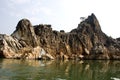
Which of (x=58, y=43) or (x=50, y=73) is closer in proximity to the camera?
(x=50, y=73)

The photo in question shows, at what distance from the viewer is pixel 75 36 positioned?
4975 inches

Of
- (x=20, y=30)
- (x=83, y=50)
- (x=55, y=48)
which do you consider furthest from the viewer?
(x=83, y=50)

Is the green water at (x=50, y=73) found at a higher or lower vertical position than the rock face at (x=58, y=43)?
lower

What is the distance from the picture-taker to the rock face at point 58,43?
92.8 metres

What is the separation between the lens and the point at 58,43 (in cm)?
11875

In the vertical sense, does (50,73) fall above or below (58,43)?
below

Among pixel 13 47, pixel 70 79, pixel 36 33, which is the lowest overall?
pixel 70 79

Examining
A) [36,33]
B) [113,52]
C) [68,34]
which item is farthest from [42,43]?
[113,52]

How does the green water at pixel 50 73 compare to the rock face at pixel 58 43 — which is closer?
the green water at pixel 50 73

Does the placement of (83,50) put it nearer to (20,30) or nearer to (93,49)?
(93,49)

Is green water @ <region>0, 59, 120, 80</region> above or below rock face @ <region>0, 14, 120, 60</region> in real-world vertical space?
below

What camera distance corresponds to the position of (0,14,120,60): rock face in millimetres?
92750

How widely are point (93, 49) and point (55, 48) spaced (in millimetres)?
18151

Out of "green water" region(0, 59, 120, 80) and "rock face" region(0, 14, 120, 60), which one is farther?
"rock face" region(0, 14, 120, 60)
